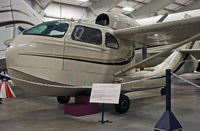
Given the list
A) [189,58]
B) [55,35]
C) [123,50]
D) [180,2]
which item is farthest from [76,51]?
[180,2]

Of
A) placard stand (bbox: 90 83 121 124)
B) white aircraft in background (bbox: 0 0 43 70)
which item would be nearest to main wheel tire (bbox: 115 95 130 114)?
placard stand (bbox: 90 83 121 124)

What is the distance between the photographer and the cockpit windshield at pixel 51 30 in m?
5.14

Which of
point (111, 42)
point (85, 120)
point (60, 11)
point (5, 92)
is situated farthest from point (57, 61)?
point (60, 11)

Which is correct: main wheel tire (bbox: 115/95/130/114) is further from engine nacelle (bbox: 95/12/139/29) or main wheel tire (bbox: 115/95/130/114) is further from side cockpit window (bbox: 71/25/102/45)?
engine nacelle (bbox: 95/12/139/29)

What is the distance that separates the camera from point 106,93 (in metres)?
4.66

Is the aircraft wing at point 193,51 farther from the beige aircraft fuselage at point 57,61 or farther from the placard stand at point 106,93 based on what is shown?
the placard stand at point 106,93

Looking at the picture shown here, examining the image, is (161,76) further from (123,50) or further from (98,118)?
(98,118)

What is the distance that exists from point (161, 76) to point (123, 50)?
2394 mm

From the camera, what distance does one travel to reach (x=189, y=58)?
1030 centimetres

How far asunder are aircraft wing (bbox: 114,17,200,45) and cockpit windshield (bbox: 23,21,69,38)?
5.70 feet

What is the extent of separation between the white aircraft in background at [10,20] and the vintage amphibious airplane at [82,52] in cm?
353

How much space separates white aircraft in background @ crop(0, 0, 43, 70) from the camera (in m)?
8.46

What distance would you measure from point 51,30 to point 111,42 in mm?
1904

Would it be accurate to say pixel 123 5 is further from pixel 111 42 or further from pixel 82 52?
pixel 82 52
